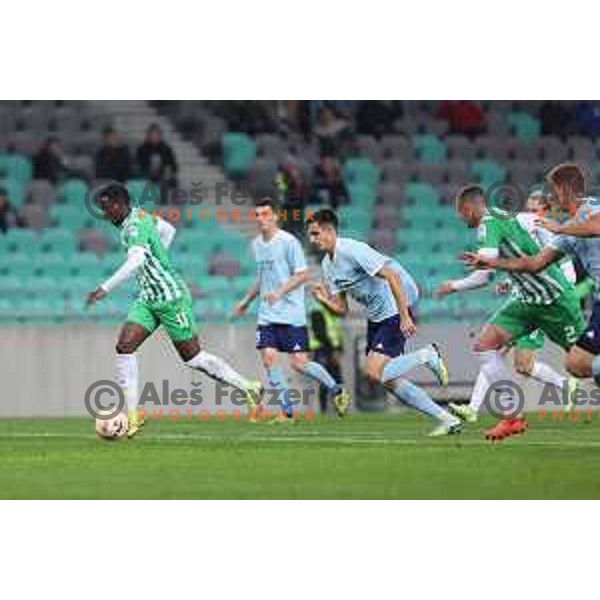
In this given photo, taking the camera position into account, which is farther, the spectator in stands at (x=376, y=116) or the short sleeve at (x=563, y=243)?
the spectator in stands at (x=376, y=116)

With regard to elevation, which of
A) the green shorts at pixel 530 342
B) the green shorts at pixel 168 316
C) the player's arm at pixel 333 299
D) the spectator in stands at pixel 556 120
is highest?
the spectator in stands at pixel 556 120

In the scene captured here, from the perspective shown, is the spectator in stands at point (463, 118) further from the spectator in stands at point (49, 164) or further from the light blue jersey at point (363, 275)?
the light blue jersey at point (363, 275)

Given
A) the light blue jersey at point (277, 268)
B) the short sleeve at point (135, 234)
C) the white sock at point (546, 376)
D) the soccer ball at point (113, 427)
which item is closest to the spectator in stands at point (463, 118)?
the light blue jersey at point (277, 268)

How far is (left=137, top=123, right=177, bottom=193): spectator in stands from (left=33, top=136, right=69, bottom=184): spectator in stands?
Answer: 1099 mm

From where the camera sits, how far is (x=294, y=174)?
29.5 m

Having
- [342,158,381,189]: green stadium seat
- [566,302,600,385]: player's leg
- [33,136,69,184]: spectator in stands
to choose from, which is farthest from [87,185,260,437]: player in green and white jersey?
[342,158,381,189]: green stadium seat

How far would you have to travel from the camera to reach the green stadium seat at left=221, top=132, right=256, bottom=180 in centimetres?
3089

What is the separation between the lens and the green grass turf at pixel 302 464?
1404cm

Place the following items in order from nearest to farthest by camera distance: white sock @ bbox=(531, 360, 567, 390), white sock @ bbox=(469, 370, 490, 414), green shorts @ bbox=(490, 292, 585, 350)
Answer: green shorts @ bbox=(490, 292, 585, 350) < white sock @ bbox=(469, 370, 490, 414) < white sock @ bbox=(531, 360, 567, 390)

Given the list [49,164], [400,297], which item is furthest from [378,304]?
[49,164]

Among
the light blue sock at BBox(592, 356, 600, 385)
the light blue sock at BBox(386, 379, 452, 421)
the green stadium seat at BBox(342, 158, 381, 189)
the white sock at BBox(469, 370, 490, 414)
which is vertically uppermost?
the green stadium seat at BBox(342, 158, 381, 189)

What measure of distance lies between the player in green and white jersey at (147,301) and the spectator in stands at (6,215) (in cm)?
965

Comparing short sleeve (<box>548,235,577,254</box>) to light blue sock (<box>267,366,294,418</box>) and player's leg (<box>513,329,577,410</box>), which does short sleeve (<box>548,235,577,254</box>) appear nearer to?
player's leg (<box>513,329,577,410</box>)

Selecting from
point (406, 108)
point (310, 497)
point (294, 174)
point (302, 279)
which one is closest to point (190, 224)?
point (294, 174)
